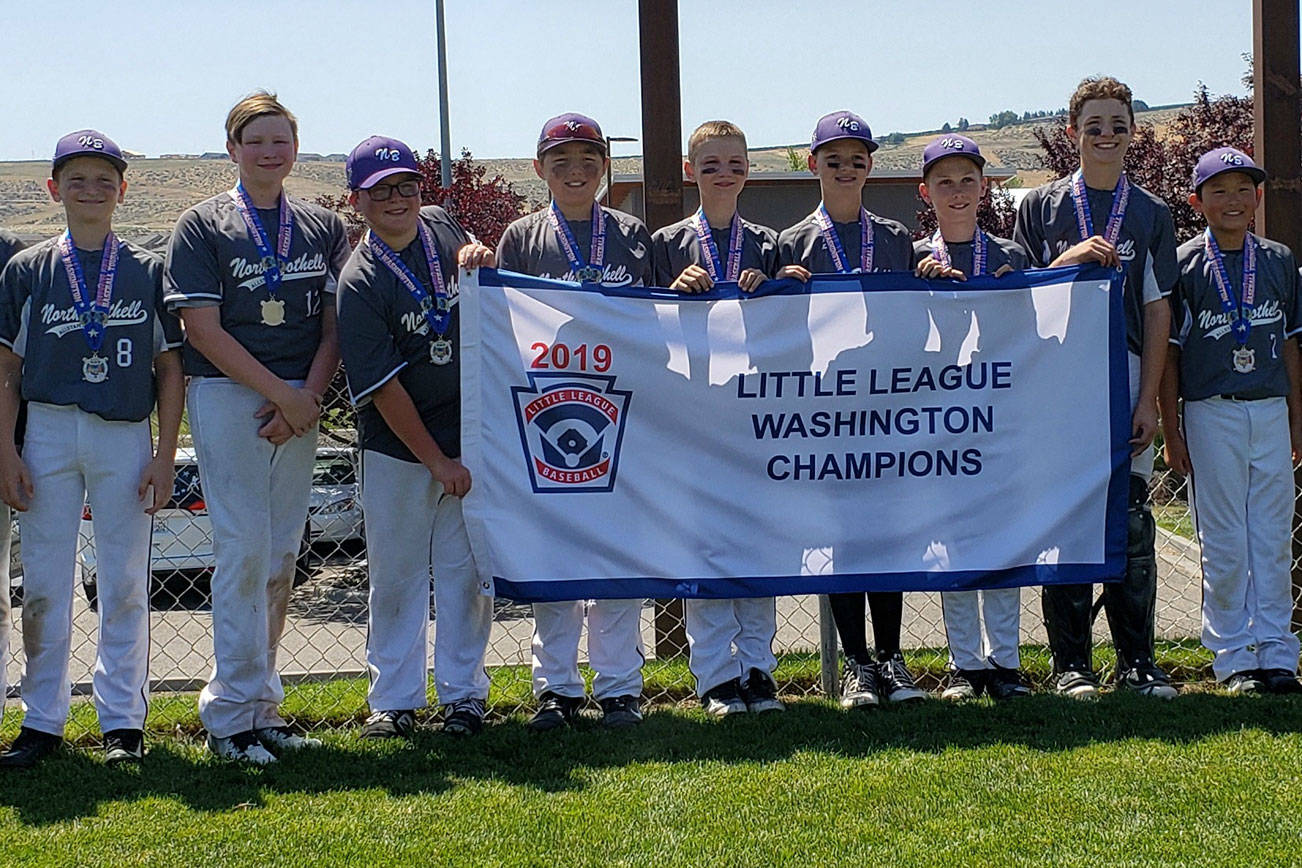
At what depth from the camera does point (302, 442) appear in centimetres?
509

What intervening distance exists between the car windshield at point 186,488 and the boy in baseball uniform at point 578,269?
285 cm

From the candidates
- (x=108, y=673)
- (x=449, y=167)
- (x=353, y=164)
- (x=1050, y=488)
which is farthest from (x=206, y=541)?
(x=449, y=167)

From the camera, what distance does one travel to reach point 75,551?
5047 mm

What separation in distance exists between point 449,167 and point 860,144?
50.1ft

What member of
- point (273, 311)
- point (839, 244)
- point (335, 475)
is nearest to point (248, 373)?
point (273, 311)

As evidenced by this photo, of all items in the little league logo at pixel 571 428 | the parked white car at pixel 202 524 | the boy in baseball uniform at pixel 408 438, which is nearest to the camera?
the boy in baseball uniform at pixel 408 438

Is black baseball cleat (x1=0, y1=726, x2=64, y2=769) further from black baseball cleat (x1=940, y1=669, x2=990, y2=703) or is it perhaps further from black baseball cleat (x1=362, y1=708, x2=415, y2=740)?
black baseball cleat (x1=940, y1=669, x2=990, y2=703)

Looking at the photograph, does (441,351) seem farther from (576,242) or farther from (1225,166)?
(1225,166)

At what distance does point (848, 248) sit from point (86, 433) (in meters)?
3.01

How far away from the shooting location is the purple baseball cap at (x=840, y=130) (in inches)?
214

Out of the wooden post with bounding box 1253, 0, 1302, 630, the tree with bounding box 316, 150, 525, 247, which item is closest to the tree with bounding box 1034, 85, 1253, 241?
the tree with bounding box 316, 150, 525, 247

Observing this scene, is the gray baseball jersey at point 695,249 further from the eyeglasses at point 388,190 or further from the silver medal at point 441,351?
the eyeglasses at point 388,190

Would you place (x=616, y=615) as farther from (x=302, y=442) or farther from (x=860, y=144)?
(x=860, y=144)

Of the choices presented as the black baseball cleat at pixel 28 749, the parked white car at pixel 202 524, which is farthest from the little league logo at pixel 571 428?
the parked white car at pixel 202 524
